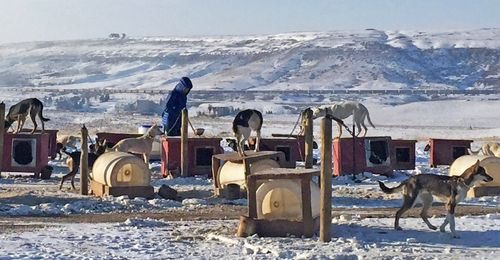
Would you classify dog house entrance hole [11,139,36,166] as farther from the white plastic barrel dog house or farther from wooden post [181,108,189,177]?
the white plastic barrel dog house

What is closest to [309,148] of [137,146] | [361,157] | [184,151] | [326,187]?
→ [326,187]

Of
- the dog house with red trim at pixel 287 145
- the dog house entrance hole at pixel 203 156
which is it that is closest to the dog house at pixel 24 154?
the dog house entrance hole at pixel 203 156

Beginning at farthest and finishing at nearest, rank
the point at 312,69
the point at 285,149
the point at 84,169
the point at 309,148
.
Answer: the point at 312,69
the point at 285,149
the point at 84,169
the point at 309,148

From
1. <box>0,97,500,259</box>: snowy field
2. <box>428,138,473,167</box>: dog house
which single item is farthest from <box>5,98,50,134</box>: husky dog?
<box>428,138,473,167</box>: dog house

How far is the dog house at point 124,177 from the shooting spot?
22.0 meters

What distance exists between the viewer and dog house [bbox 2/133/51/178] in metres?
28.7

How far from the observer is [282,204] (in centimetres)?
1612

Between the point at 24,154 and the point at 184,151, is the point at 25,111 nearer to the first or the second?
the point at 24,154

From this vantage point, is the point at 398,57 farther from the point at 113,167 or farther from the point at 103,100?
the point at 113,167

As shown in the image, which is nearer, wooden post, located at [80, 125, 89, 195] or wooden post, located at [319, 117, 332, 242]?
wooden post, located at [319, 117, 332, 242]

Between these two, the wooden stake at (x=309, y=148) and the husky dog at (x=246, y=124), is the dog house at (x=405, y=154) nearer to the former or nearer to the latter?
the husky dog at (x=246, y=124)

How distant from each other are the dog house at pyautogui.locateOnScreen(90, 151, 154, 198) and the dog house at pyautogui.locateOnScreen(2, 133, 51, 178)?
6.62 metres

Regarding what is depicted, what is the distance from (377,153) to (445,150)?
15.3 feet

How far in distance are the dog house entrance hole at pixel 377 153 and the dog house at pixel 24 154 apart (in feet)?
31.3
